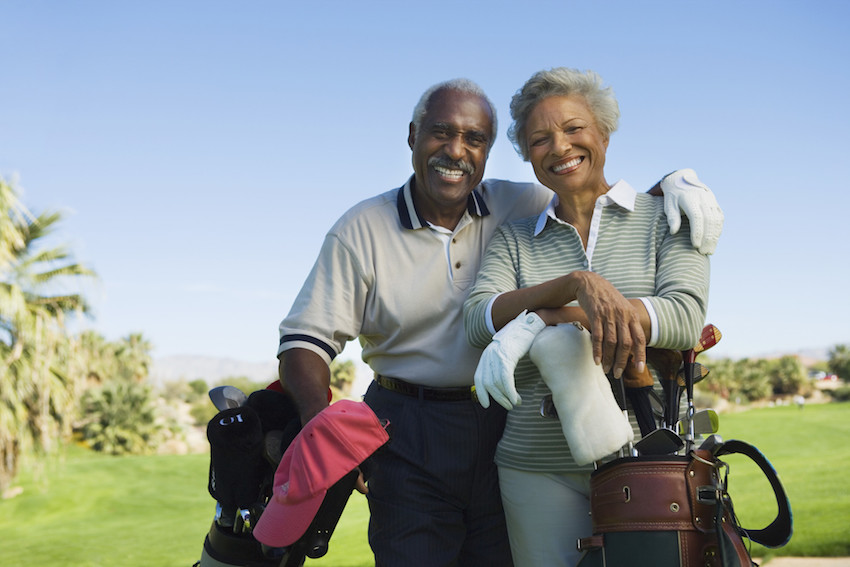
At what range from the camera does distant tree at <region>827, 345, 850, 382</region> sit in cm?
4344

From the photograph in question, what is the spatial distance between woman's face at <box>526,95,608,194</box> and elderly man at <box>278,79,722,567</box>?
498 millimetres

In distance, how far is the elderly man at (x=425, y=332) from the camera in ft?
8.88

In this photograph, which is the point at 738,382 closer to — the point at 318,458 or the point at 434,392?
the point at 434,392

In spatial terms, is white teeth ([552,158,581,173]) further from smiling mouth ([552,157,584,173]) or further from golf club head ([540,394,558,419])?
golf club head ([540,394,558,419])

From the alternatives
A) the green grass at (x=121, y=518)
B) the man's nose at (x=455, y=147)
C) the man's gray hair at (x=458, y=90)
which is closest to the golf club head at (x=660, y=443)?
the man's nose at (x=455, y=147)

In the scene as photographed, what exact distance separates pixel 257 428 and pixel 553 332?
3.40 feet

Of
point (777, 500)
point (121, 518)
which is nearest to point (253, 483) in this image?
point (777, 500)

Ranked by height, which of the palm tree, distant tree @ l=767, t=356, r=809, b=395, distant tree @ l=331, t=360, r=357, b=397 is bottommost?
distant tree @ l=767, t=356, r=809, b=395

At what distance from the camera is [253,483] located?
2449mm

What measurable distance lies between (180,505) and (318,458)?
18370mm

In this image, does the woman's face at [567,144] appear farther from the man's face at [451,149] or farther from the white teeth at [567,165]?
the man's face at [451,149]

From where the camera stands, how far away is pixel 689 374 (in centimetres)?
209

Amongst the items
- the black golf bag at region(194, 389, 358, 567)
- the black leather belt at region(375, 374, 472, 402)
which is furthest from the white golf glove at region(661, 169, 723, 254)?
the black golf bag at region(194, 389, 358, 567)

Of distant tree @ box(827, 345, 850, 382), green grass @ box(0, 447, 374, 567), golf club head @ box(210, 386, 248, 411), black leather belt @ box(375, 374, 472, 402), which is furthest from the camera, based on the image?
distant tree @ box(827, 345, 850, 382)
